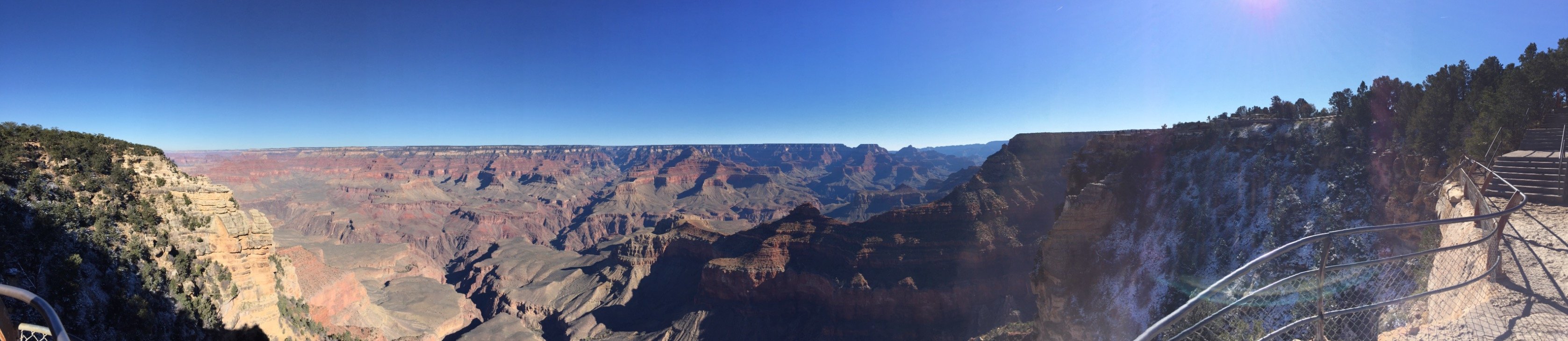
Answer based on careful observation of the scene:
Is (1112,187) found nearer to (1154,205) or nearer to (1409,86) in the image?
(1154,205)

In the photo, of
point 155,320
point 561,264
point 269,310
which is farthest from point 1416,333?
point 561,264

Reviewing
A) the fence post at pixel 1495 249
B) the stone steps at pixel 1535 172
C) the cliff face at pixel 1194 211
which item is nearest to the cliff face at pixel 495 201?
the cliff face at pixel 1194 211

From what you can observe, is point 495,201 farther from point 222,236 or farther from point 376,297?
point 222,236

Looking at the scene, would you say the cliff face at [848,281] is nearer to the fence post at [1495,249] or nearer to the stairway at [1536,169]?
the stairway at [1536,169]

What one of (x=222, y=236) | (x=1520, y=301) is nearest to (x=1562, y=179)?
(x=1520, y=301)

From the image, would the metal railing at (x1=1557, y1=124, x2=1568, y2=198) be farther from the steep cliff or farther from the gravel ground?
the steep cliff

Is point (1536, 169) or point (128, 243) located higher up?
point (1536, 169)
